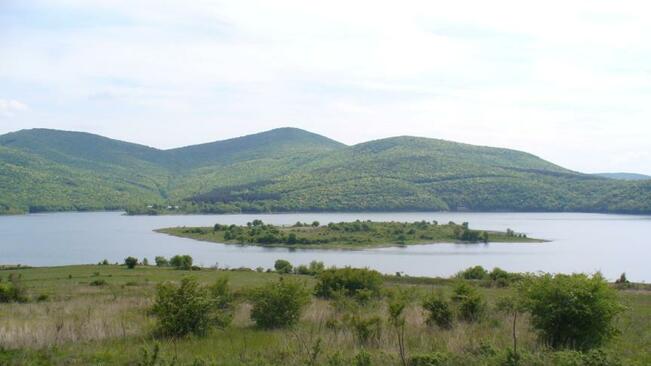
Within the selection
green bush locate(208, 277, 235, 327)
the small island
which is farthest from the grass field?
the small island

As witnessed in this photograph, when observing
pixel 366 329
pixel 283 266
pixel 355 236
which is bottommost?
pixel 283 266

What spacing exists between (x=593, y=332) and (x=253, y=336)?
7249 mm

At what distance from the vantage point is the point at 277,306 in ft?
50.0

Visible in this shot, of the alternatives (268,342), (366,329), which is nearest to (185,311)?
(268,342)

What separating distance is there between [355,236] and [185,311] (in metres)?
92.5

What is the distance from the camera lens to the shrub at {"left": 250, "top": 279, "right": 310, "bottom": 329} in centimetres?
1518

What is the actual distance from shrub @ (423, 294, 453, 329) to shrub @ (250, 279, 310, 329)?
3.11 meters

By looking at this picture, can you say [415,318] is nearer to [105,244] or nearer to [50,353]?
[50,353]

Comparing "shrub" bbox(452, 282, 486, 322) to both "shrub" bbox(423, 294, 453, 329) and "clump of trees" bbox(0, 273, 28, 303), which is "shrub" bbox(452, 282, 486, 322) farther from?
"clump of trees" bbox(0, 273, 28, 303)

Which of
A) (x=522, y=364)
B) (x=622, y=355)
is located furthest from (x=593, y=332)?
(x=522, y=364)

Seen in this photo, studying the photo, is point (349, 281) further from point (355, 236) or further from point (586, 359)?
point (355, 236)

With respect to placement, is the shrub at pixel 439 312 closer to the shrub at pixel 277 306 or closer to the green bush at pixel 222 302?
the shrub at pixel 277 306

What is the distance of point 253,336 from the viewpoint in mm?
14023

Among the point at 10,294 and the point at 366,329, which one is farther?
the point at 10,294
